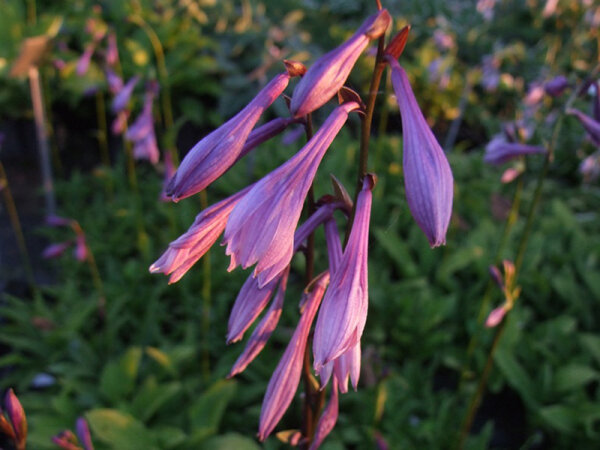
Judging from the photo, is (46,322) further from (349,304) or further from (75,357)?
(349,304)

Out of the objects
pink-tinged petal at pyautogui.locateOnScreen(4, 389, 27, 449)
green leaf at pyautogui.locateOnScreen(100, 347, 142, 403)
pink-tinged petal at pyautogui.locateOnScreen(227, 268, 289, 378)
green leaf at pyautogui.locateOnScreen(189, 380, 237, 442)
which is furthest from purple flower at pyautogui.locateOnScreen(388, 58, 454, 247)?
green leaf at pyautogui.locateOnScreen(100, 347, 142, 403)

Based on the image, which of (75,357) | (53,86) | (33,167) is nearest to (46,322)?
(75,357)

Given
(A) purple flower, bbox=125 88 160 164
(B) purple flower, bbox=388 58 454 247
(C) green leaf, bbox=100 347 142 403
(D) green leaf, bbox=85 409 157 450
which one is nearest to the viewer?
(B) purple flower, bbox=388 58 454 247

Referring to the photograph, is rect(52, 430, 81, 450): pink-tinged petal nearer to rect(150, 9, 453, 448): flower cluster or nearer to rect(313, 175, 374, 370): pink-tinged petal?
rect(150, 9, 453, 448): flower cluster

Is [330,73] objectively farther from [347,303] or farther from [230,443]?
[230,443]

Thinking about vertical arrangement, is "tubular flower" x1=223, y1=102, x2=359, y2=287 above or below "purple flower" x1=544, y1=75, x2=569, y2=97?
above

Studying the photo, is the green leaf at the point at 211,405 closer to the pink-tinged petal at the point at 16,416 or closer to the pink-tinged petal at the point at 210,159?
the pink-tinged petal at the point at 16,416

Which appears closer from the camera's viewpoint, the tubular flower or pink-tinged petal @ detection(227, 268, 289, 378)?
the tubular flower
